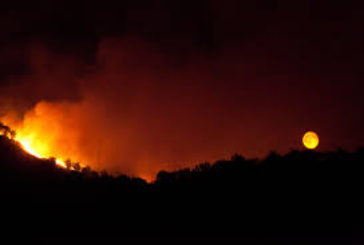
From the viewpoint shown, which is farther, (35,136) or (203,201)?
(35,136)

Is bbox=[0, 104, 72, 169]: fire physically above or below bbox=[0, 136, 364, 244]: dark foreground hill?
above

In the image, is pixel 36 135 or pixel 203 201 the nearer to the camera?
pixel 203 201

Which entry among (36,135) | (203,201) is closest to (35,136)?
(36,135)

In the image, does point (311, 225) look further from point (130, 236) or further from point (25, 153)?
point (25, 153)

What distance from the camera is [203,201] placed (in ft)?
46.0

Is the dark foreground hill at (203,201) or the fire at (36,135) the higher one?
the fire at (36,135)

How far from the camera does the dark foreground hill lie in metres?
12.3

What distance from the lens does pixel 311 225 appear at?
40.4 feet

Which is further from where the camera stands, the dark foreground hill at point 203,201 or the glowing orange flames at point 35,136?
the glowing orange flames at point 35,136

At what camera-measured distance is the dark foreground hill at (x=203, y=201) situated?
12336 millimetres

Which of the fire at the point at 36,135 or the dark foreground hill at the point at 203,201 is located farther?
the fire at the point at 36,135

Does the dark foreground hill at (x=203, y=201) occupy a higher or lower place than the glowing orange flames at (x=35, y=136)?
lower

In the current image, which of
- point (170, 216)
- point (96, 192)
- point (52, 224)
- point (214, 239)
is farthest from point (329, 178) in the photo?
point (52, 224)

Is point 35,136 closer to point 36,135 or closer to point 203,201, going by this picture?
point 36,135
